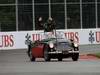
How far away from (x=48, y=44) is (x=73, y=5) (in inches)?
657

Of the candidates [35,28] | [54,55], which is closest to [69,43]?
[54,55]

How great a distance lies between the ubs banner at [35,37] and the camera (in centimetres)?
3803

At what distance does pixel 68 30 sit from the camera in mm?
40312

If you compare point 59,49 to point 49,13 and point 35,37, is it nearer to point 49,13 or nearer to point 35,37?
point 35,37

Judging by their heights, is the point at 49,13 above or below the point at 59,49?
above

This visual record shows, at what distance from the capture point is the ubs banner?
38.0 m

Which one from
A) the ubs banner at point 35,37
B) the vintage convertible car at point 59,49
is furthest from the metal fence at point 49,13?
the vintage convertible car at point 59,49

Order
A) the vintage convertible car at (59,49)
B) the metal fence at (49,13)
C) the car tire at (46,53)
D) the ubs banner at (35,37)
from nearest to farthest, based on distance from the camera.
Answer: the vintage convertible car at (59,49)
the car tire at (46,53)
the ubs banner at (35,37)
the metal fence at (49,13)

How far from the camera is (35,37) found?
39.0 meters

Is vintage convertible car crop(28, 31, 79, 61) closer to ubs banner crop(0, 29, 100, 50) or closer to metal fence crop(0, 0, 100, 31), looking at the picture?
ubs banner crop(0, 29, 100, 50)

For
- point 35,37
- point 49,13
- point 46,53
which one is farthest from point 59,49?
point 49,13

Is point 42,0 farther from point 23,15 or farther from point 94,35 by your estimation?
point 94,35

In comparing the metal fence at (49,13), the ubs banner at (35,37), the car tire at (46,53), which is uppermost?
the metal fence at (49,13)

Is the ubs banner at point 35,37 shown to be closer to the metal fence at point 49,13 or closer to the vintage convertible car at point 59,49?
the metal fence at point 49,13
